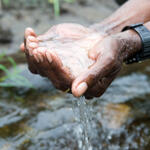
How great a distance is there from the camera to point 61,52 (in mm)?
1625

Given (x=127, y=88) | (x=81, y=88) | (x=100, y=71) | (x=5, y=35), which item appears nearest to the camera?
(x=81, y=88)

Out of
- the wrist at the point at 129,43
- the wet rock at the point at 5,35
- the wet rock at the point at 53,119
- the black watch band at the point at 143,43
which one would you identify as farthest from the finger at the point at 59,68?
the wet rock at the point at 5,35

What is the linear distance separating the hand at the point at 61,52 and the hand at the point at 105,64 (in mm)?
122

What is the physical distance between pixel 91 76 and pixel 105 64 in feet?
0.48

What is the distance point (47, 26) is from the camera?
4.60 metres

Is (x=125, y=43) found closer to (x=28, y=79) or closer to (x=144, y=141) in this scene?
(x=144, y=141)

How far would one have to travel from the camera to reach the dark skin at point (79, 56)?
1.34 metres

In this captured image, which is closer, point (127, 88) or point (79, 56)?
point (79, 56)

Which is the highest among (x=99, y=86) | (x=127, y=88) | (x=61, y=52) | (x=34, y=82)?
(x=61, y=52)

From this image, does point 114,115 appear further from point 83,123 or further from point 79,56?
point 79,56

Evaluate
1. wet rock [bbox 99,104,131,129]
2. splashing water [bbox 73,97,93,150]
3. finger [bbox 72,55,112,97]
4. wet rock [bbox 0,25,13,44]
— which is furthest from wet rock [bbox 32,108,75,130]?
wet rock [bbox 0,25,13,44]

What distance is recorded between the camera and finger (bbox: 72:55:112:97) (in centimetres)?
121

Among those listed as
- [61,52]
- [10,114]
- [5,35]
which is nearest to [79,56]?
[61,52]

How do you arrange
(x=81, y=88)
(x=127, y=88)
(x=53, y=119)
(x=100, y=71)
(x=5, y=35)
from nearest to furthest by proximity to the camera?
(x=81, y=88) < (x=100, y=71) < (x=53, y=119) < (x=127, y=88) < (x=5, y=35)
